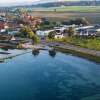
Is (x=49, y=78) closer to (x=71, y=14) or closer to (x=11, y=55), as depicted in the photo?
(x=11, y=55)

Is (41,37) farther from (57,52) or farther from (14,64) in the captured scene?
(14,64)

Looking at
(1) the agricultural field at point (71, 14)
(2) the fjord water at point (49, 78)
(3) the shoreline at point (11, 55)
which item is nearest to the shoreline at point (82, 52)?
(2) the fjord water at point (49, 78)

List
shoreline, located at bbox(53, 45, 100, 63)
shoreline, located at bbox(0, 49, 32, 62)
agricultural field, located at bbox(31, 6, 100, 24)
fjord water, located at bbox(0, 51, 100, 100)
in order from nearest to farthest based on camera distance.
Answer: fjord water, located at bbox(0, 51, 100, 100), shoreline, located at bbox(53, 45, 100, 63), shoreline, located at bbox(0, 49, 32, 62), agricultural field, located at bbox(31, 6, 100, 24)

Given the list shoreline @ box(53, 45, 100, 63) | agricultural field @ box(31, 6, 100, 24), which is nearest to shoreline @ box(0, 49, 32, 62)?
shoreline @ box(53, 45, 100, 63)

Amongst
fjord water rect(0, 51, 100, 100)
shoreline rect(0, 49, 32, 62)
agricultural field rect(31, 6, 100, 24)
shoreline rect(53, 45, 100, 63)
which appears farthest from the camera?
agricultural field rect(31, 6, 100, 24)

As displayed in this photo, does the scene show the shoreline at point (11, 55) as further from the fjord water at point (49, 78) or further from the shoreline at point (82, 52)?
the shoreline at point (82, 52)

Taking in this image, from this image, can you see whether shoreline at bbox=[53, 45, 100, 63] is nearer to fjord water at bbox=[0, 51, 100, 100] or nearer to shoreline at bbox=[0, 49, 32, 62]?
fjord water at bbox=[0, 51, 100, 100]

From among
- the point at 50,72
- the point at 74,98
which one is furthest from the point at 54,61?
the point at 74,98
